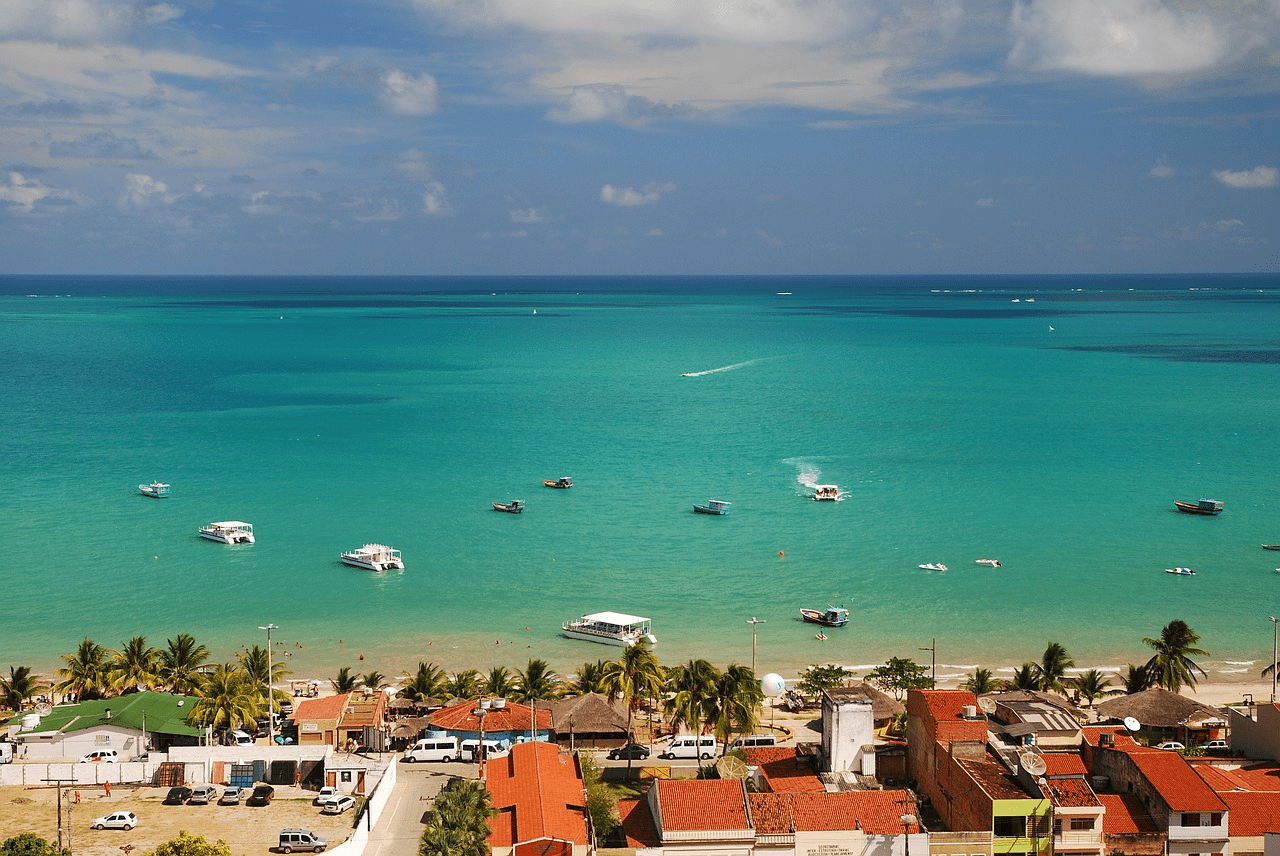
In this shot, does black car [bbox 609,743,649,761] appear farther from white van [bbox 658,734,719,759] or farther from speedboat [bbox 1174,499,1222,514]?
speedboat [bbox 1174,499,1222,514]

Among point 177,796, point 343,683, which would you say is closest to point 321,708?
point 343,683

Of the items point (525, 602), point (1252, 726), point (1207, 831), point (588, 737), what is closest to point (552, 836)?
point (588, 737)

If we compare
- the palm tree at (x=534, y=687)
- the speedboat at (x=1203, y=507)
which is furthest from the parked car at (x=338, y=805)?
the speedboat at (x=1203, y=507)

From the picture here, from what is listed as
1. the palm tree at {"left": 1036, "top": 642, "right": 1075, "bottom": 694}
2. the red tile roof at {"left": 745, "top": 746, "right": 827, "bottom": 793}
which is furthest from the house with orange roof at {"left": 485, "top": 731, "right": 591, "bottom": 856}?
the palm tree at {"left": 1036, "top": 642, "right": 1075, "bottom": 694}

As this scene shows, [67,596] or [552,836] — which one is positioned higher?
[67,596]

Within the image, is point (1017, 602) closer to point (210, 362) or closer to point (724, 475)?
point (724, 475)

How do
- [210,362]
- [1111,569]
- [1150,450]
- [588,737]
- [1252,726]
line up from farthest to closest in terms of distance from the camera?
1. [210,362]
2. [1150,450]
3. [1111,569]
4. [588,737]
5. [1252,726]
